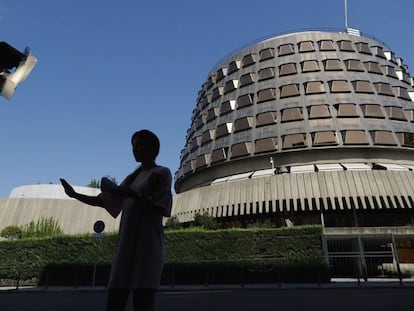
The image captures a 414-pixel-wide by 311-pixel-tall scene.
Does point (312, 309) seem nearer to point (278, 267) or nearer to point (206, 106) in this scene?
point (278, 267)

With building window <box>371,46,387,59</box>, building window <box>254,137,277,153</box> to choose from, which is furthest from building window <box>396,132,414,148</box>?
building window <box>371,46,387,59</box>

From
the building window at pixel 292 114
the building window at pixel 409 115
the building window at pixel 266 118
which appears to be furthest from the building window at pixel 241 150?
the building window at pixel 409 115

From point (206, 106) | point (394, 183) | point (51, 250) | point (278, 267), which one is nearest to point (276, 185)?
point (394, 183)

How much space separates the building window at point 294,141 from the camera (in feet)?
131

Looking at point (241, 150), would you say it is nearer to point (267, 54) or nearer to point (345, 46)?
point (267, 54)

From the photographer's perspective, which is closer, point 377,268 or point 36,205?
point 377,268

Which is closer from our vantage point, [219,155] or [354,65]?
[219,155]

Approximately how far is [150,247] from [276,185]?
3215cm

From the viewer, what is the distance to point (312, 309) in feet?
28.6

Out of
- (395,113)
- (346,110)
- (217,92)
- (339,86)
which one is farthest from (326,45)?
(217,92)

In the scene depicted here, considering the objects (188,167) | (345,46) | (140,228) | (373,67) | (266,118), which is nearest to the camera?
(140,228)

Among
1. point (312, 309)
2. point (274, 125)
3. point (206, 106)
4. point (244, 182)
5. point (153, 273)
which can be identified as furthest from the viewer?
point (206, 106)

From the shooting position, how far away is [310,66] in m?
46.2

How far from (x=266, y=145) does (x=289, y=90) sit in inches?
353
